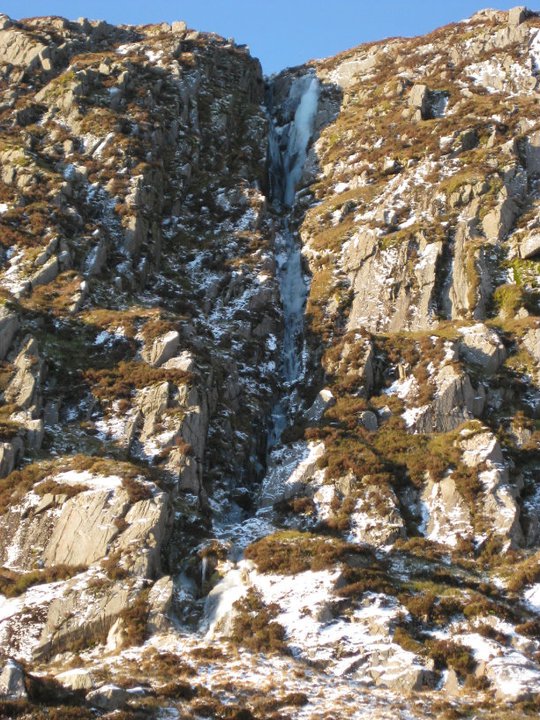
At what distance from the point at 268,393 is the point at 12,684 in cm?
3105

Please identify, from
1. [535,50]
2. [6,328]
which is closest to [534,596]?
[6,328]

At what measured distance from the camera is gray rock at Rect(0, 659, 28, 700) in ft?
65.7

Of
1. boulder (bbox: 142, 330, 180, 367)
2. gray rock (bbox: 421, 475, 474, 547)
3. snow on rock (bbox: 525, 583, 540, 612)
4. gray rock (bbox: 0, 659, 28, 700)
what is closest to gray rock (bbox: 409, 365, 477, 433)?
gray rock (bbox: 421, 475, 474, 547)

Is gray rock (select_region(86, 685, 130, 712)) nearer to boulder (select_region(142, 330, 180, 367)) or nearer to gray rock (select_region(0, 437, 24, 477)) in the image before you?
gray rock (select_region(0, 437, 24, 477))

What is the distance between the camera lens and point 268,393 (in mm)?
49812

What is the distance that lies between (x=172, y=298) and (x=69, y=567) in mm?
28277

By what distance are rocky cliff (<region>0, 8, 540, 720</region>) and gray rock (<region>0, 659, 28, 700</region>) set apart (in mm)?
91

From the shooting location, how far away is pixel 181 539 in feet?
112

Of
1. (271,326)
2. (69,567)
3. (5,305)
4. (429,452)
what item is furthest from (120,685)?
(271,326)

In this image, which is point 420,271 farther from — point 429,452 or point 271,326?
point 429,452

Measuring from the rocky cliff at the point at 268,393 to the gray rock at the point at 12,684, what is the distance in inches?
3.6

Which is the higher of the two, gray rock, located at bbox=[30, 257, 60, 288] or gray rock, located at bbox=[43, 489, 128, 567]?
gray rock, located at bbox=[30, 257, 60, 288]

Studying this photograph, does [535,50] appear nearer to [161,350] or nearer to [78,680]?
[161,350]

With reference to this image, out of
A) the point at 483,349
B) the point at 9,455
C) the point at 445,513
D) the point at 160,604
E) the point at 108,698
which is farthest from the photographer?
the point at 483,349
